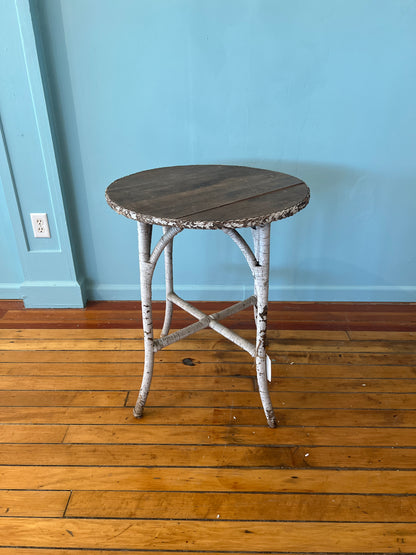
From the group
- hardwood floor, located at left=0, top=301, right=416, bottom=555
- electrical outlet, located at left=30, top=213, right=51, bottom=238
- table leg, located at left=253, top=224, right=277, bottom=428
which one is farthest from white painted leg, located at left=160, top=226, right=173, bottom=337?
electrical outlet, located at left=30, top=213, right=51, bottom=238

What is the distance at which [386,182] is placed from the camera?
6.48 feet

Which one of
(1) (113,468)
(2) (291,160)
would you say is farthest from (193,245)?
(1) (113,468)

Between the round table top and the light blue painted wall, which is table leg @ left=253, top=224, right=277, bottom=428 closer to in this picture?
the round table top

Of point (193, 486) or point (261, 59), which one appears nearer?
point (193, 486)

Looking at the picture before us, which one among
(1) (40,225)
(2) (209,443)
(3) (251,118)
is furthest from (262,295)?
(1) (40,225)

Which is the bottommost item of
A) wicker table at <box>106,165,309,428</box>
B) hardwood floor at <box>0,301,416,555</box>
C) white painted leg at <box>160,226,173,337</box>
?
hardwood floor at <box>0,301,416,555</box>

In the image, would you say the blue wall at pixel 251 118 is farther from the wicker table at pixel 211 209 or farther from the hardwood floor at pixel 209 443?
the wicker table at pixel 211 209

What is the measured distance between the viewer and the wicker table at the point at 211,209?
45.2 inches

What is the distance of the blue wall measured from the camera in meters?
1.71

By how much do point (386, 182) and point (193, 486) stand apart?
1601mm

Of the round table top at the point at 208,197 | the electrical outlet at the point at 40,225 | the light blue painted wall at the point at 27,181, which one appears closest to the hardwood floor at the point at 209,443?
the light blue painted wall at the point at 27,181

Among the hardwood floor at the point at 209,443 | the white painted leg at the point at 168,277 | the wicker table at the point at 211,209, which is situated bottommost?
the hardwood floor at the point at 209,443

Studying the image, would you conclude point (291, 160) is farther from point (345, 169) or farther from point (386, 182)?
point (386, 182)

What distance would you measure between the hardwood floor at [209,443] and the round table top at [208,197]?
77 cm
